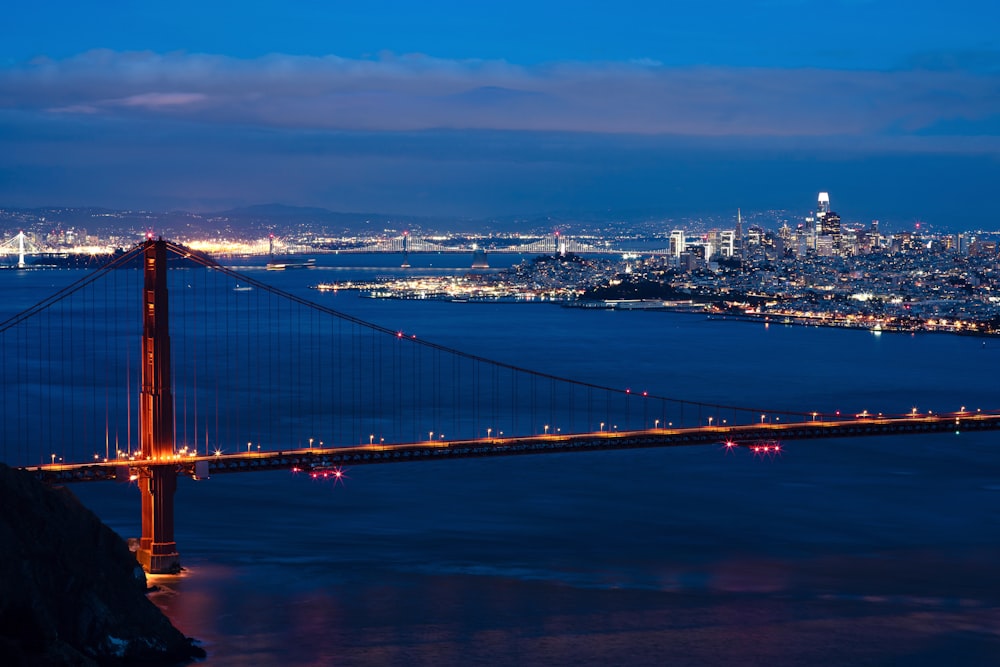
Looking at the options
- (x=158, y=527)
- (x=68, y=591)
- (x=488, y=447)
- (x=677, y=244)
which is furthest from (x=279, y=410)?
(x=677, y=244)

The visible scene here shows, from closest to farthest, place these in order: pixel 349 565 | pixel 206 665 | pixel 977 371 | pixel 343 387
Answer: pixel 206 665 → pixel 349 565 → pixel 343 387 → pixel 977 371

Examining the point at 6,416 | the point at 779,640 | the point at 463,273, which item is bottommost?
the point at 779,640

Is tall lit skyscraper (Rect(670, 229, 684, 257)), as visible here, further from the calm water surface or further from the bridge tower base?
the bridge tower base

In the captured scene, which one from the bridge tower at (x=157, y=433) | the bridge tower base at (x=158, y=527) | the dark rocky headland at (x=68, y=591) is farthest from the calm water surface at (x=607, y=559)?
the dark rocky headland at (x=68, y=591)

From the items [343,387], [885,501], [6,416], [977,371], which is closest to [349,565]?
[885,501]

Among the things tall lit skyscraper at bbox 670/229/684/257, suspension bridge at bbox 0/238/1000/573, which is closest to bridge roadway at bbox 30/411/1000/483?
suspension bridge at bbox 0/238/1000/573

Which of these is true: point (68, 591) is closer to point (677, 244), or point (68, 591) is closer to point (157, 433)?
point (157, 433)

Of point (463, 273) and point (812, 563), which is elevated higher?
point (463, 273)

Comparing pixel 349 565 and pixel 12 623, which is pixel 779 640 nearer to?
pixel 349 565
